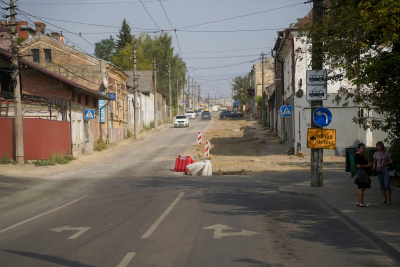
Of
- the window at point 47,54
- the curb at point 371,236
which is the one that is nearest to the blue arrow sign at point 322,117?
the curb at point 371,236

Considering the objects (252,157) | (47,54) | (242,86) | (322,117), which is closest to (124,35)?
(242,86)

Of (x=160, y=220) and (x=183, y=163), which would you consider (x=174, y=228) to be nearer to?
(x=160, y=220)

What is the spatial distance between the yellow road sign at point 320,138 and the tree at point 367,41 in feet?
7.52

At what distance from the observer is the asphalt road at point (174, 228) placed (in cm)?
737

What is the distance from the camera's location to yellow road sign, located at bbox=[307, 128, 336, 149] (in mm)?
16188

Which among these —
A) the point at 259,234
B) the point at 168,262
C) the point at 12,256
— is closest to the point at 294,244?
the point at 259,234

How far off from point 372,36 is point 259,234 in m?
5.27

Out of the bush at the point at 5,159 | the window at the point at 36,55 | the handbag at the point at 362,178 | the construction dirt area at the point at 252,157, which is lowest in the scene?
the construction dirt area at the point at 252,157

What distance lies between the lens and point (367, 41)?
1109cm

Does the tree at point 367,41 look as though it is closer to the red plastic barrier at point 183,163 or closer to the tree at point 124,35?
the red plastic barrier at point 183,163

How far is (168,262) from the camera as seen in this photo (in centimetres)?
707

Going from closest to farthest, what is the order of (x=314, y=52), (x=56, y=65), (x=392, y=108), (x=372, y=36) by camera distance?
(x=372, y=36)
(x=392, y=108)
(x=314, y=52)
(x=56, y=65)

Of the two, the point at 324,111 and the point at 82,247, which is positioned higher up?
the point at 324,111

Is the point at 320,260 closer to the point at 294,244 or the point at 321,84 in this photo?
the point at 294,244
